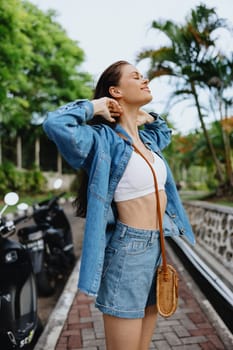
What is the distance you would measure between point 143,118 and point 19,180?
20724 millimetres

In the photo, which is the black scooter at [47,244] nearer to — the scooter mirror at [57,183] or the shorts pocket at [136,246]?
the scooter mirror at [57,183]

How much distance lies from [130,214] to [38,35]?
17.4m

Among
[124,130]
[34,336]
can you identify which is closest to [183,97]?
[34,336]

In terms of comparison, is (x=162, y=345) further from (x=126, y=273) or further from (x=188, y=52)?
(x=188, y=52)

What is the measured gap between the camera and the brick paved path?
3293 millimetres

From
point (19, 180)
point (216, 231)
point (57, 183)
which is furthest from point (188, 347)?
point (19, 180)

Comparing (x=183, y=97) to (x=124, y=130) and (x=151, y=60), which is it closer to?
(x=151, y=60)

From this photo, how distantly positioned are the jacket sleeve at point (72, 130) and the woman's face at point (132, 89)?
0.23m

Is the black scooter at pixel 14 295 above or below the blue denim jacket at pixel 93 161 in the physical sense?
Answer: below

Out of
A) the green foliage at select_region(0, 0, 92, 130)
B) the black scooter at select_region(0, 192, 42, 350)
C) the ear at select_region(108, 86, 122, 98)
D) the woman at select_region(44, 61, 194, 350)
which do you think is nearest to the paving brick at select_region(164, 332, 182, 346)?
the black scooter at select_region(0, 192, 42, 350)

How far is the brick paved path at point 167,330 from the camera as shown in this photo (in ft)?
10.8

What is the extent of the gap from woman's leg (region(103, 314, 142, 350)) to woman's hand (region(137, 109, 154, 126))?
0.96m

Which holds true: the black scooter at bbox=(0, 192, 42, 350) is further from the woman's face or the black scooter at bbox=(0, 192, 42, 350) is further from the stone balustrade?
the stone balustrade

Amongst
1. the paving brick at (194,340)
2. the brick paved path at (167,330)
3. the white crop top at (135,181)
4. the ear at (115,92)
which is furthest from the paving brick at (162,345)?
the ear at (115,92)
